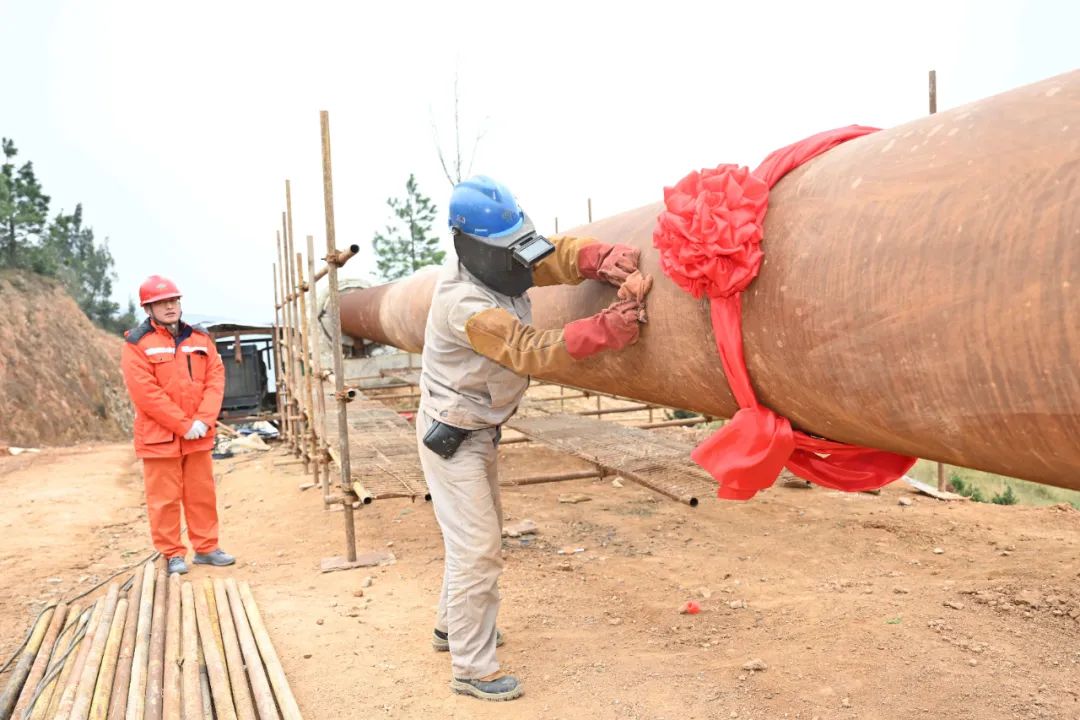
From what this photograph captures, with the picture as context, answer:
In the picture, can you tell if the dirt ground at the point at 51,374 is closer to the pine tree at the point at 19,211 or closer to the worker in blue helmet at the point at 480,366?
the pine tree at the point at 19,211

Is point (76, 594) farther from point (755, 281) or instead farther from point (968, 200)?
point (968, 200)

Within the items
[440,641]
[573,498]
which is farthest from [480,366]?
[573,498]

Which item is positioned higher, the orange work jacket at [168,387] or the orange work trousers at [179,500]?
the orange work jacket at [168,387]

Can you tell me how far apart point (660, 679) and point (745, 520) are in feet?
8.04

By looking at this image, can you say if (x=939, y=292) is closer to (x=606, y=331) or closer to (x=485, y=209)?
(x=606, y=331)

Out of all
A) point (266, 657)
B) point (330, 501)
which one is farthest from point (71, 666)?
point (330, 501)

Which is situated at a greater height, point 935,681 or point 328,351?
point 328,351

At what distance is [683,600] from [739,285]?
273 centimetres

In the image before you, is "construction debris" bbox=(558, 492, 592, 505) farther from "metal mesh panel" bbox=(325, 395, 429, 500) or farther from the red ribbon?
the red ribbon

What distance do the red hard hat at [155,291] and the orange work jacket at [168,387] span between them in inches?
6.4

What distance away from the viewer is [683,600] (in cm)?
405

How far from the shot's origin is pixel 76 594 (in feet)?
15.7

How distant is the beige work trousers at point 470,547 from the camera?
3.02m

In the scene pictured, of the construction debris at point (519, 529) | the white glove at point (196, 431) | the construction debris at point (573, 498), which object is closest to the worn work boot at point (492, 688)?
the construction debris at point (519, 529)
